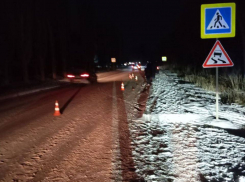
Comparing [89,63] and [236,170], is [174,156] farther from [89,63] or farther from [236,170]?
[89,63]

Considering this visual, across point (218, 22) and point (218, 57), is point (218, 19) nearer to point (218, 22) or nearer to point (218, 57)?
point (218, 22)

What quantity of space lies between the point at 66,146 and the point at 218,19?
5.47 m

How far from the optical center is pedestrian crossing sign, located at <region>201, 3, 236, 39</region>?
770 cm

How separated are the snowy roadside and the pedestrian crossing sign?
2692 mm

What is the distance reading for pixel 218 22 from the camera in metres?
7.82

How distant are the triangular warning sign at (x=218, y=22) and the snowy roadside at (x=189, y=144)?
111 inches

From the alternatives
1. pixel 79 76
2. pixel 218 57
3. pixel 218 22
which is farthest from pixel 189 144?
pixel 79 76

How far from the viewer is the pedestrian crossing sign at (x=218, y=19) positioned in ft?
25.2

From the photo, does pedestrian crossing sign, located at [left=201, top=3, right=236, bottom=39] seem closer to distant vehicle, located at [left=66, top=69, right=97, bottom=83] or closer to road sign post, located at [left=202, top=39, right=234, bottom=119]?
road sign post, located at [left=202, top=39, right=234, bottom=119]

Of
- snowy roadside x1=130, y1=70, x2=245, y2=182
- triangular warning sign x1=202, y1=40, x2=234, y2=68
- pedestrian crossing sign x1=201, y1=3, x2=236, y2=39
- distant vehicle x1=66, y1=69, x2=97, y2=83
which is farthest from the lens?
distant vehicle x1=66, y1=69, x2=97, y2=83

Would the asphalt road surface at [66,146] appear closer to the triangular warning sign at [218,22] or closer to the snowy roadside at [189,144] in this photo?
the snowy roadside at [189,144]

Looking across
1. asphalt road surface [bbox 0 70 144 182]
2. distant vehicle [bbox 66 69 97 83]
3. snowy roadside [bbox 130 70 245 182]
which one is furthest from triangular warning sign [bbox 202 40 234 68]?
distant vehicle [bbox 66 69 97 83]

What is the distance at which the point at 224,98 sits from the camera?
1202 cm

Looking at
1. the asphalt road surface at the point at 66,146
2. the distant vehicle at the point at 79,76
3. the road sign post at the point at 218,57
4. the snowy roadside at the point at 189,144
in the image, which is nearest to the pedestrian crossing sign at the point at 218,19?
the road sign post at the point at 218,57
